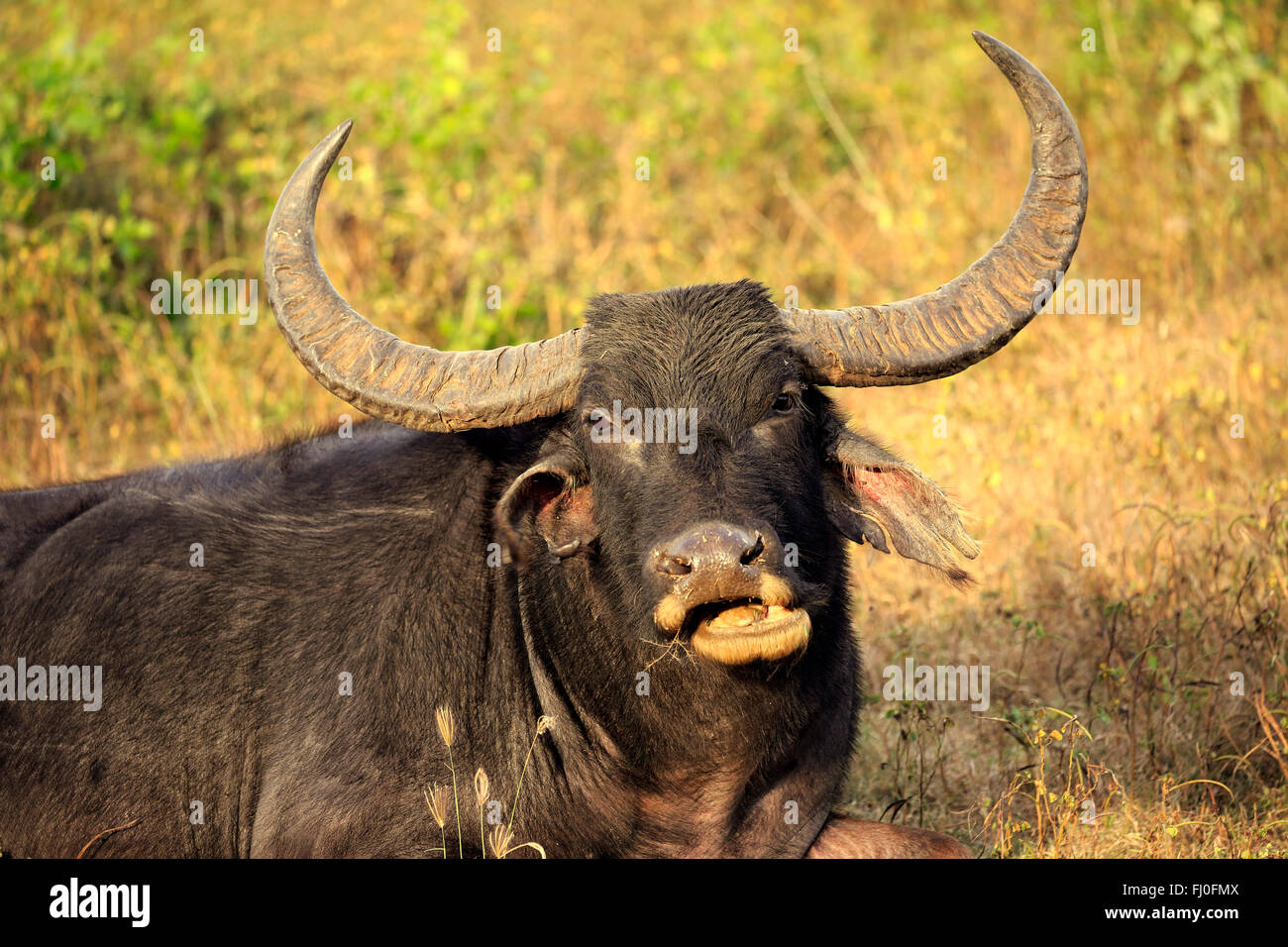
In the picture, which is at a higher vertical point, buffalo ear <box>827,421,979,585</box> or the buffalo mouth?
buffalo ear <box>827,421,979,585</box>

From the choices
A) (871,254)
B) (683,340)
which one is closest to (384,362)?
(683,340)

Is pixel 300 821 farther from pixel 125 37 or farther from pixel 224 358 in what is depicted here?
pixel 125 37

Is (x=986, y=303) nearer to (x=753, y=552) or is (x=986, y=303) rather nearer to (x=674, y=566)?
(x=753, y=552)

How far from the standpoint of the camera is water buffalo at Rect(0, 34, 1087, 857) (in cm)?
424

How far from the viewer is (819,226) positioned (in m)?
10.4

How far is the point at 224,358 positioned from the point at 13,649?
14.4 ft

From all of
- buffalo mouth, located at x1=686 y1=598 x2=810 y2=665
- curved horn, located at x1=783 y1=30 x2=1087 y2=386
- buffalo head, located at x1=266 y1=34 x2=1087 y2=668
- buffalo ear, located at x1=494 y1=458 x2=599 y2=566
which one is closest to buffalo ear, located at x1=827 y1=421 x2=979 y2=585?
buffalo head, located at x1=266 y1=34 x2=1087 y2=668

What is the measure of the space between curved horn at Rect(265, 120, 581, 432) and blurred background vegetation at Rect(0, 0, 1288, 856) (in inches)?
54.4

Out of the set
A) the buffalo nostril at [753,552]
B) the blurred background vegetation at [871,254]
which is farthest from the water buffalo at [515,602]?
the blurred background vegetation at [871,254]

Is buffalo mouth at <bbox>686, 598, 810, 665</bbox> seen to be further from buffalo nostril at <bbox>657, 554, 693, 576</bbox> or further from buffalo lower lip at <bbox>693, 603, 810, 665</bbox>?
buffalo nostril at <bbox>657, 554, 693, 576</bbox>

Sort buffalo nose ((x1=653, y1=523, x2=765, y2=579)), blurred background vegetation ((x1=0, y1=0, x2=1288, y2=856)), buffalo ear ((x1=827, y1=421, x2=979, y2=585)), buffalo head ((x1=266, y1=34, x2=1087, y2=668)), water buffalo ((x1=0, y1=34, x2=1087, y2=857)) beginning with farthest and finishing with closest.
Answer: blurred background vegetation ((x1=0, y1=0, x2=1288, y2=856)) → buffalo ear ((x1=827, y1=421, x2=979, y2=585)) → water buffalo ((x1=0, y1=34, x2=1087, y2=857)) → buffalo head ((x1=266, y1=34, x2=1087, y2=668)) → buffalo nose ((x1=653, y1=523, x2=765, y2=579))

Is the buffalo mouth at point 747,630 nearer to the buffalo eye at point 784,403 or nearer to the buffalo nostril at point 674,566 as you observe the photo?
the buffalo nostril at point 674,566

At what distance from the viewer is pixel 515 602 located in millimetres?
4668

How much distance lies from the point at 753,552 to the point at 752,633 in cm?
23
